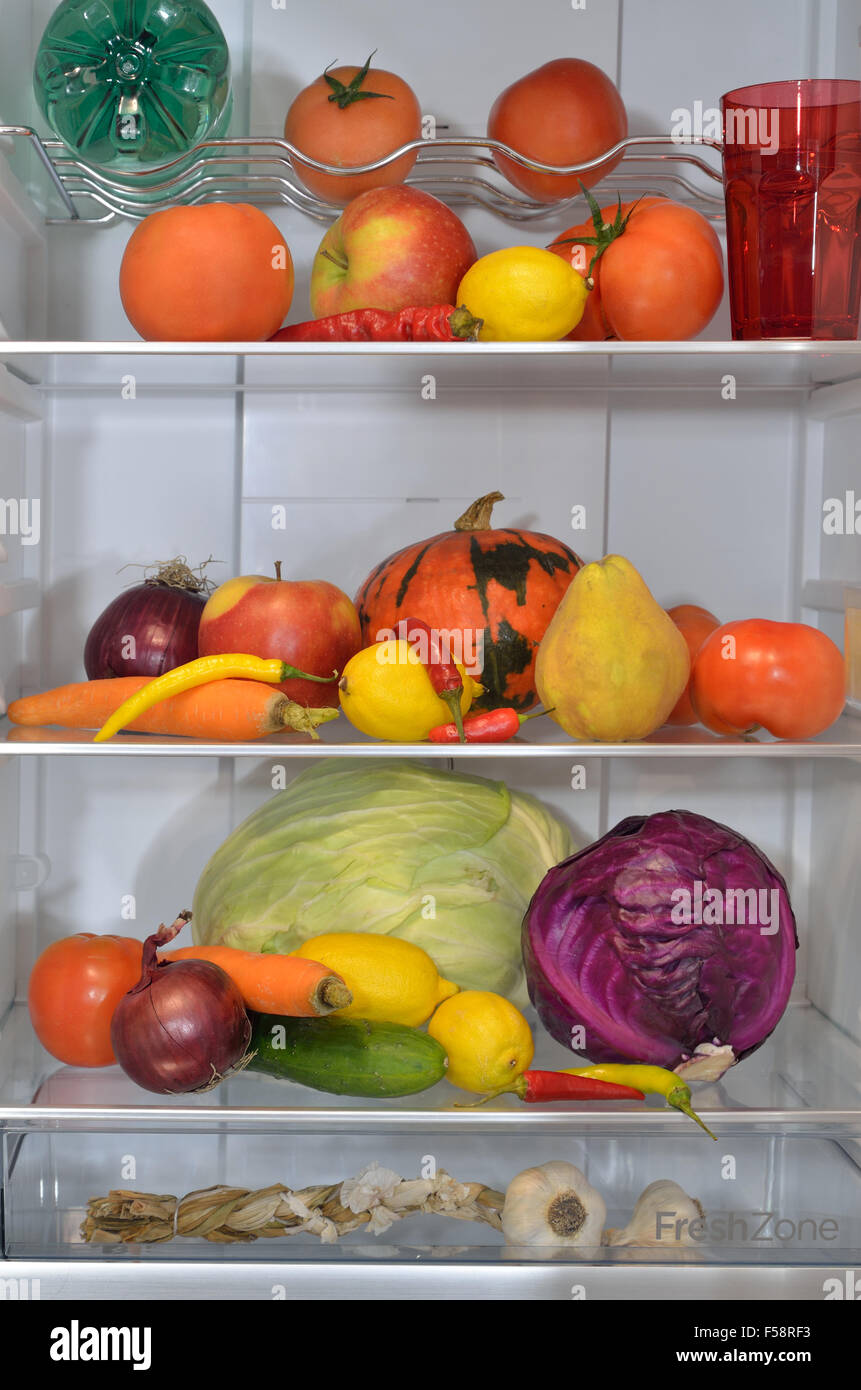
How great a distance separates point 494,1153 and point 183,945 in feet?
1.57

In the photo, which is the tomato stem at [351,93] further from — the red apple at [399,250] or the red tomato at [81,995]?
the red tomato at [81,995]

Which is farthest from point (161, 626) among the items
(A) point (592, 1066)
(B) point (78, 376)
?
(A) point (592, 1066)

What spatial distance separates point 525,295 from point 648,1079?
78 cm

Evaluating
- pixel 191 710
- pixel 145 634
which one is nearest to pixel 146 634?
pixel 145 634

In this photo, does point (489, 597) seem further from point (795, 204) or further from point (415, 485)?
point (795, 204)

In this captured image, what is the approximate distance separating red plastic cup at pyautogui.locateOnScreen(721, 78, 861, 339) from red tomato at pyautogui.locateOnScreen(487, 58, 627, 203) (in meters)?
0.17

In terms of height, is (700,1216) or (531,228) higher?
(531,228)

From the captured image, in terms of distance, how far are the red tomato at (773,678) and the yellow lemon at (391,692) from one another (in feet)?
0.84

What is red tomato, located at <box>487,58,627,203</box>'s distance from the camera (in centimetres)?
129
